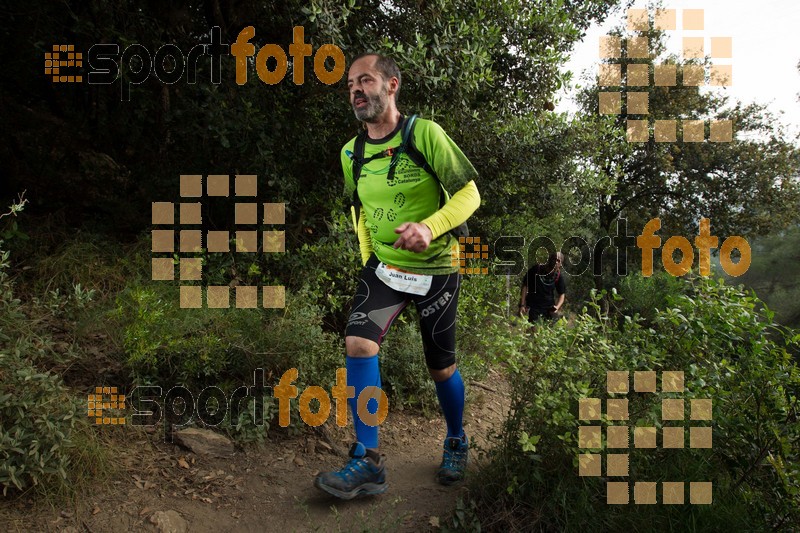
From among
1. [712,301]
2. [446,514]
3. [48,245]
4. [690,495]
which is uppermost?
[48,245]

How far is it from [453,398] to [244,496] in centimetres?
144

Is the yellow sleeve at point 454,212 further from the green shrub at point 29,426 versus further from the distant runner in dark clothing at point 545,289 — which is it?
the distant runner in dark clothing at point 545,289

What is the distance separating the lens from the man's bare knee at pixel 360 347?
3143mm

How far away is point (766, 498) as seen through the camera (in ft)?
8.77

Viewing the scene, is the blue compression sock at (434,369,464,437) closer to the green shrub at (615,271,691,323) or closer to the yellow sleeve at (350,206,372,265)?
the yellow sleeve at (350,206,372,265)

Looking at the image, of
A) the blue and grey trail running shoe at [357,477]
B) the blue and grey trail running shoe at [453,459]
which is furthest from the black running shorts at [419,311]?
the blue and grey trail running shoe at [357,477]

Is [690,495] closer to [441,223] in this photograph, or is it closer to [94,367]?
[441,223]

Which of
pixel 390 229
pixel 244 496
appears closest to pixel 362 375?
pixel 390 229

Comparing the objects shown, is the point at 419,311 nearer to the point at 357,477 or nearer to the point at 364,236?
the point at 364,236

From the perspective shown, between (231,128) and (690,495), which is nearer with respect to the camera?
(690,495)

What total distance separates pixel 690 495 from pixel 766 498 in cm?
35

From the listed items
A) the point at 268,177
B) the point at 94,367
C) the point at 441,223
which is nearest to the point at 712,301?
the point at 441,223

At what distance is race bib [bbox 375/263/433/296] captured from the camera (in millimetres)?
3318

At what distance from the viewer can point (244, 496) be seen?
11.3 feet
